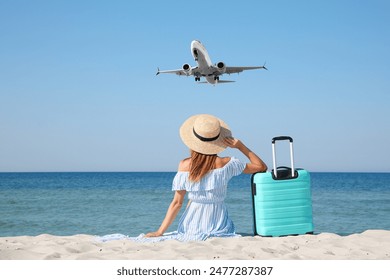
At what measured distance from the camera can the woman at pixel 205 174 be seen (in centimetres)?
407

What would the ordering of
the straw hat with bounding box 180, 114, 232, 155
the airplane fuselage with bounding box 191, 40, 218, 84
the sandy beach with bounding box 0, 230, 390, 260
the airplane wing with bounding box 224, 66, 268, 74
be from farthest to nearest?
the airplane wing with bounding box 224, 66, 268, 74, the airplane fuselage with bounding box 191, 40, 218, 84, the straw hat with bounding box 180, 114, 232, 155, the sandy beach with bounding box 0, 230, 390, 260

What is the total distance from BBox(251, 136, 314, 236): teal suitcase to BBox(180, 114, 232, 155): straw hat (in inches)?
18.2

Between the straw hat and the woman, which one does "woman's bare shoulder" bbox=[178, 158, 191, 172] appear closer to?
the woman

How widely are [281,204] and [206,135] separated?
96 cm

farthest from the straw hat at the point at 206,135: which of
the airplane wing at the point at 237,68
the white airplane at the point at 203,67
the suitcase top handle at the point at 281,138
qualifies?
the airplane wing at the point at 237,68

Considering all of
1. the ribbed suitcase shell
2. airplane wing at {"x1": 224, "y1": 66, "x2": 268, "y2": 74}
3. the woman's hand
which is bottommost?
the ribbed suitcase shell

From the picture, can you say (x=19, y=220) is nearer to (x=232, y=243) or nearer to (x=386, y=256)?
(x=232, y=243)

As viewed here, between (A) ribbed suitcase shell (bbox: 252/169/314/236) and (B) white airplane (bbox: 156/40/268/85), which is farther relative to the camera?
(B) white airplane (bbox: 156/40/268/85)

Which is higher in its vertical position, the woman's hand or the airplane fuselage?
the airplane fuselage

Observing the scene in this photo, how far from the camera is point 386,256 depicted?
3.67 meters

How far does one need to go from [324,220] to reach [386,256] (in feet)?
32.1

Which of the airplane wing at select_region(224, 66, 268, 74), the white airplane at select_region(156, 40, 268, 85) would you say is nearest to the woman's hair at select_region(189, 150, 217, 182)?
the white airplane at select_region(156, 40, 268, 85)

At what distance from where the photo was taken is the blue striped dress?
13.4 feet

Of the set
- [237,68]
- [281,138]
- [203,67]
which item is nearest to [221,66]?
[203,67]
